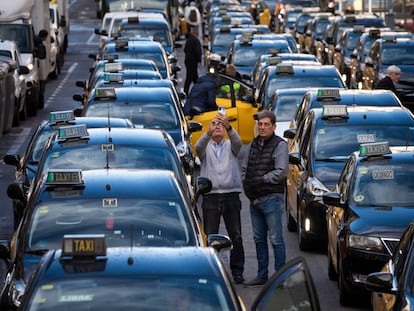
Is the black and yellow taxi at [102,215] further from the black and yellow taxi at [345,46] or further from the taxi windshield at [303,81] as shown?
the black and yellow taxi at [345,46]

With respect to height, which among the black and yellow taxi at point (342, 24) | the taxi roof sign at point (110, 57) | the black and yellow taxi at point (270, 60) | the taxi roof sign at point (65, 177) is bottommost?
the black and yellow taxi at point (342, 24)

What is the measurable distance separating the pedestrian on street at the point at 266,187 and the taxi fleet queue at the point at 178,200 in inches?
19.1

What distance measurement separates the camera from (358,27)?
43.9 metres

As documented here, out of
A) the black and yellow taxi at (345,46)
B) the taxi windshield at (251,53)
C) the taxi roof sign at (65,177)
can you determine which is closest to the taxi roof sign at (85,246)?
the taxi roof sign at (65,177)

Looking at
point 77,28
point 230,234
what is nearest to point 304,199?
point 230,234

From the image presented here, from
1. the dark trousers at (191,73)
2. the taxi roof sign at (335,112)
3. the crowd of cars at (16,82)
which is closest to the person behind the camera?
the taxi roof sign at (335,112)

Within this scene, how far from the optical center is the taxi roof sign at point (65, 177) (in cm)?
1146

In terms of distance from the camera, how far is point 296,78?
27.1 m

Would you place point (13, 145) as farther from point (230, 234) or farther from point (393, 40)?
point (230, 234)

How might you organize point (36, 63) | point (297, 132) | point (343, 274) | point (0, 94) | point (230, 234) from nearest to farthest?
point (343, 274), point (230, 234), point (297, 132), point (0, 94), point (36, 63)

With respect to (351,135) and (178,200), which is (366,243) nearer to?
(178,200)

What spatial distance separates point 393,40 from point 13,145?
898 centimetres

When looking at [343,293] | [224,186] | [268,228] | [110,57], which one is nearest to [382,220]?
[343,293]

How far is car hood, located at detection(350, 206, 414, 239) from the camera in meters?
13.8
